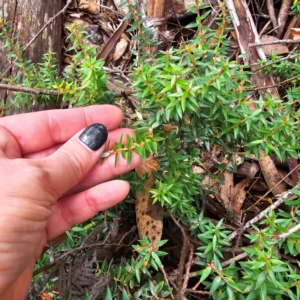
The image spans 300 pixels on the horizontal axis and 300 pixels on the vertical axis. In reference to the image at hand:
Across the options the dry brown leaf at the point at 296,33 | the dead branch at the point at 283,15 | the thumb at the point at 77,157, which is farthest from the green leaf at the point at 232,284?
the dead branch at the point at 283,15

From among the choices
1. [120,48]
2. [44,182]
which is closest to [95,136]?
[44,182]

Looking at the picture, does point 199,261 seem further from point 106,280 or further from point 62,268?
point 62,268

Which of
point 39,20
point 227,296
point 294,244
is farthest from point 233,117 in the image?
point 39,20

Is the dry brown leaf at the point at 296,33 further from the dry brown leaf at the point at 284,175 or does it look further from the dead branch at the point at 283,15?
the dry brown leaf at the point at 284,175

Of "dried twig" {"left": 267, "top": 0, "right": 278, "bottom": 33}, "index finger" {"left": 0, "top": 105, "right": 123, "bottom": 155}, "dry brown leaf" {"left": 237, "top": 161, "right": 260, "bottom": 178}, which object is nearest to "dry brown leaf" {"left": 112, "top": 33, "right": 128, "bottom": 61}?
"dried twig" {"left": 267, "top": 0, "right": 278, "bottom": 33}

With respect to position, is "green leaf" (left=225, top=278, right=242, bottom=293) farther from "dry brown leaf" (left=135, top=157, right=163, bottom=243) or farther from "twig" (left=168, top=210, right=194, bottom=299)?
"dry brown leaf" (left=135, top=157, right=163, bottom=243)

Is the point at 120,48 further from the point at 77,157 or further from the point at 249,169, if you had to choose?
the point at 77,157
